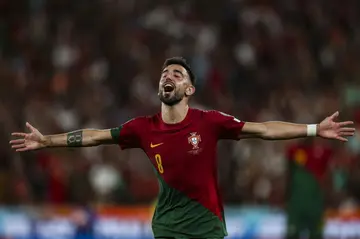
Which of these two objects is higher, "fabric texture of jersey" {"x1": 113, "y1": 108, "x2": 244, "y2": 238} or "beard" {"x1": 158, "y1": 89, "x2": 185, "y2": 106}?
"beard" {"x1": 158, "y1": 89, "x2": 185, "y2": 106}

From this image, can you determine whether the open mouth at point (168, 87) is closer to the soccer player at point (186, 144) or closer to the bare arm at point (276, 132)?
the soccer player at point (186, 144)

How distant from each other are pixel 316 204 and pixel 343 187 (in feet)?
7.47

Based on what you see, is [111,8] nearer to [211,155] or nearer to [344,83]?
[344,83]

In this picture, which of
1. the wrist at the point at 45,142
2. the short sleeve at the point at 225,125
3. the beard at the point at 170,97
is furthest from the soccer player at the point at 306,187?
the wrist at the point at 45,142

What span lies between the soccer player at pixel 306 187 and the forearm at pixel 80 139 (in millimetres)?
5490

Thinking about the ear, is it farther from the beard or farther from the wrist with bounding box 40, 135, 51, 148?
the wrist with bounding box 40, 135, 51, 148

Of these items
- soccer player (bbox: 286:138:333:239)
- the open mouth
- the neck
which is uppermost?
soccer player (bbox: 286:138:333:239)

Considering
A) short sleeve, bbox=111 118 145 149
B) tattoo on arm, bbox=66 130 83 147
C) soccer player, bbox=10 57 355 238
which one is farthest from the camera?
tattoo on arm, bbox=66 130 83 147

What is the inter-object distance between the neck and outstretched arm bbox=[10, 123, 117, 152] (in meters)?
0.50

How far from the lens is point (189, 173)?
27.3 feet

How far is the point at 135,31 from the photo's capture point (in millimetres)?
19391

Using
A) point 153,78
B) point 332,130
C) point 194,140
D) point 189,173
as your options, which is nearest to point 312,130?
point 332,130

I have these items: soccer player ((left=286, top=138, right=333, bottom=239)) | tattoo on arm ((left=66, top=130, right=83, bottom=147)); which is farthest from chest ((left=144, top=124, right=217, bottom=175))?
soccer player ((left=286, top=138, right=333, bottom=239))

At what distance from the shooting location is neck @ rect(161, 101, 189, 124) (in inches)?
335
